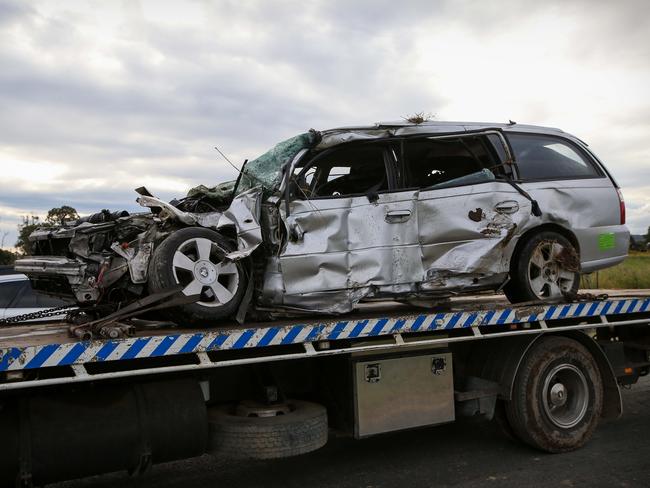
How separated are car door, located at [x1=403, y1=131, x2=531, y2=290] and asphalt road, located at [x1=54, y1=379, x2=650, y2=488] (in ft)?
4.94

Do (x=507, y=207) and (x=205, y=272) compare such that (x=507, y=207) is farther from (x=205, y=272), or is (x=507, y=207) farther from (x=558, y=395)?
(x=205, y=272)

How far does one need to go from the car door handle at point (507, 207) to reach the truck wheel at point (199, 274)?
7.53 ft

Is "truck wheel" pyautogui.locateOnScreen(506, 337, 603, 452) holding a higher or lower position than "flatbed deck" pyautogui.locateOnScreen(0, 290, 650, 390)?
lower

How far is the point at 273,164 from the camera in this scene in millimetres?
5273

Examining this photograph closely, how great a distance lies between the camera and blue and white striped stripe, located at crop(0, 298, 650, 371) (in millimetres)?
3518

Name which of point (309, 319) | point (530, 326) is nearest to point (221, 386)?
point (309, 319)

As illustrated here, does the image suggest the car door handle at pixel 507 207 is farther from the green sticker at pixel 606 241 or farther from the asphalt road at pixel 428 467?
the asphalt road at pixel 428 467

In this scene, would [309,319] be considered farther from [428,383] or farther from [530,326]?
[530,326]

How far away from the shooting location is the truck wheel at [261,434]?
4.36 meters

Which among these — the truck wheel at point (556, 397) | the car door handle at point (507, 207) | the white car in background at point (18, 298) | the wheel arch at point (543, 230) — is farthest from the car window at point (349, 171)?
the white car in background at point (18, 298)

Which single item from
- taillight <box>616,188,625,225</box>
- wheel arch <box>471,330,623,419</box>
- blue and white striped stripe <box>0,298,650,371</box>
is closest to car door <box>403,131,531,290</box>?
blue and white striped stripe <box>0,298,650,371</box>

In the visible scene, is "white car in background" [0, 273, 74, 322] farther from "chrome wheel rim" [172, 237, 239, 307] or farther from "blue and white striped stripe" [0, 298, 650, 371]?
"blue and white striped stripe" [0, 298, 650, 371]

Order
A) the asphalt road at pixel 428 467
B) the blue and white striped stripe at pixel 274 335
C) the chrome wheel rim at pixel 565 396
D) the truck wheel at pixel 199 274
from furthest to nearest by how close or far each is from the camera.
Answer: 1. the chrome wheel rim at pixel 565 396
2. the asphalt road at pixel 428 467
3. the truck wheel at pixel 199 274
4. the blue and white striped stripe at pixel 274 335

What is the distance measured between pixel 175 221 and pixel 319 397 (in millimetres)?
1832
